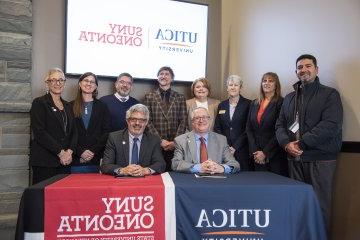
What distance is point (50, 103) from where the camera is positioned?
273 centimetres

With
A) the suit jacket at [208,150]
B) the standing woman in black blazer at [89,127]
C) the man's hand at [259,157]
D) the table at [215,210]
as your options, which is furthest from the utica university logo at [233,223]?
the standing woman in black blazer at [89,127]

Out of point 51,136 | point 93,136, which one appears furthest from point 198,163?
point 51,136

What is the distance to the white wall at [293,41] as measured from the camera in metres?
2.56

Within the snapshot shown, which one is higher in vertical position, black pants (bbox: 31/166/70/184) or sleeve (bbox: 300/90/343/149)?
sleeve (bbox: 300/90/343/149)

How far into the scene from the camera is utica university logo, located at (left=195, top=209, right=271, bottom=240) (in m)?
1.77

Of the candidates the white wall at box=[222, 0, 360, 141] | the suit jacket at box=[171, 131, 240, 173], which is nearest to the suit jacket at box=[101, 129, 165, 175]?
the suit jacket at box=[171, 131, 240, 173]

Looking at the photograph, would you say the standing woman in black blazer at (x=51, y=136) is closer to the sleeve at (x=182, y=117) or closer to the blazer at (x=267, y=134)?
the sleeve at (x=182, y=117)

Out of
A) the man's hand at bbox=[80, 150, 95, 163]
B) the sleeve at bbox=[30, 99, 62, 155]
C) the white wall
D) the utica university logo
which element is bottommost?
the utica university logo

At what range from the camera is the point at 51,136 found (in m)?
2.66

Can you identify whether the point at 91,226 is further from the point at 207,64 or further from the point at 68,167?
the point at 207,64

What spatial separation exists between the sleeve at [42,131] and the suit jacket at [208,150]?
922 mm

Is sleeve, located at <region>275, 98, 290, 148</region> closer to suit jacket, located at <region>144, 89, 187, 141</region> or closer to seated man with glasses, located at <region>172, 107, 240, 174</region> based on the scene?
seated man with glasses, located at <region>172, 107, 240, 174</region>

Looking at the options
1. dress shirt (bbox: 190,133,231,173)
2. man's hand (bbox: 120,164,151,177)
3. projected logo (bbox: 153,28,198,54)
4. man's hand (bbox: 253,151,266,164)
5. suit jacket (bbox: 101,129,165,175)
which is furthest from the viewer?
projected logo (bbox: 153,28,198,54)

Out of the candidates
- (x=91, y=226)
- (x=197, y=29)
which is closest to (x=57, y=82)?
(x=91, y=226)
